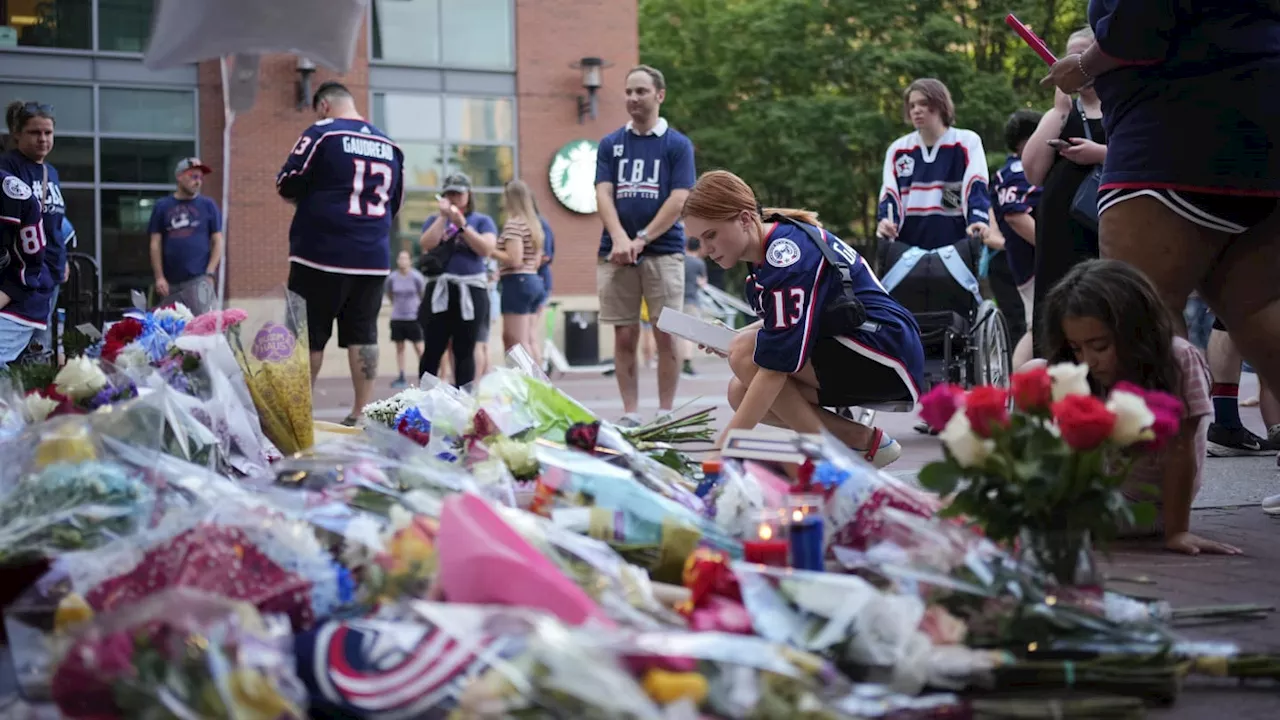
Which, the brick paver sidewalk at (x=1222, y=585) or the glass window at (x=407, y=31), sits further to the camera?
the glass window at (x=407, y=31)

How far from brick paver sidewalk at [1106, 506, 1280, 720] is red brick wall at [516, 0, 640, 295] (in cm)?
1826

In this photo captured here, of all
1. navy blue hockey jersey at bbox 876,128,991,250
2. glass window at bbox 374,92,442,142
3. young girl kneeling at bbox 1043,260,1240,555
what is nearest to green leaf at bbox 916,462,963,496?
young girl kneeling at bbox 1043,260,1240,555

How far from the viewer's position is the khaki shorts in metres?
7.98

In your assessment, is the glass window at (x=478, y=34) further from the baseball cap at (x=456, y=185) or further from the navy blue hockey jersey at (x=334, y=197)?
the navy blue hockey jersey at (x=334, y=197)

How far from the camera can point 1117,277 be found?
11.5 ft

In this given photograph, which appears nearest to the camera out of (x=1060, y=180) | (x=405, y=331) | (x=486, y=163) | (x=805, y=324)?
(x=805, y=324)

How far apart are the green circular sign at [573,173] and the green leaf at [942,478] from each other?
778 inches

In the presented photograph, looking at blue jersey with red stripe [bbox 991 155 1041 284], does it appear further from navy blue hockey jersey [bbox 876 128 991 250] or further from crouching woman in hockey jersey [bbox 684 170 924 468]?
crouching woman in hockey jersey [bbox 684 170 924 468]

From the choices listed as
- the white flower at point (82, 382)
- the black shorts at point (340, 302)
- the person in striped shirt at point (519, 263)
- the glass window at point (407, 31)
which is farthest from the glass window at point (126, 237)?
the white flower at point (82, 382)

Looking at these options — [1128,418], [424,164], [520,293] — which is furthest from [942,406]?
[424,164]

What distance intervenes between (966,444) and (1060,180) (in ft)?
12.2

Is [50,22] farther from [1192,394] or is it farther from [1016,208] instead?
[1192,394]

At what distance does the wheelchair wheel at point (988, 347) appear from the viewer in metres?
7.84

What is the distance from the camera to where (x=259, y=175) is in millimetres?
20312
